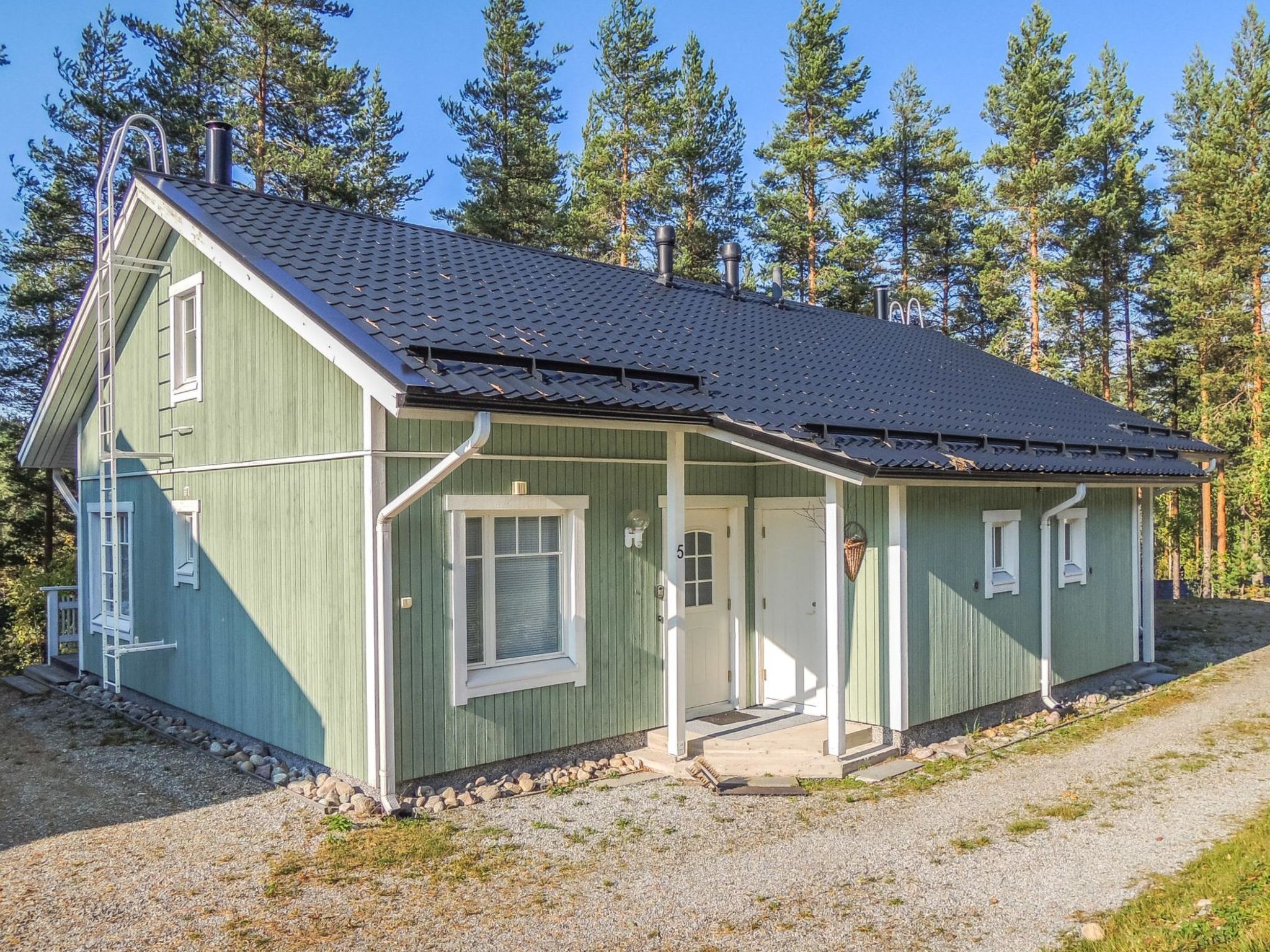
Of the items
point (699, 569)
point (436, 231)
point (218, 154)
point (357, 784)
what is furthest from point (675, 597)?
point (218, 154)

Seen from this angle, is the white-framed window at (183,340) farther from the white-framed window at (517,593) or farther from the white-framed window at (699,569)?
the white-framed window at (699,569)

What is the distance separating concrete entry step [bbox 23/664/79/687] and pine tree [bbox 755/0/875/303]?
719 inches

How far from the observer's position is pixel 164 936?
4.57 m

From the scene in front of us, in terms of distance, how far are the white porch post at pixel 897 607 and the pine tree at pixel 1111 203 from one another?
59.4 ft

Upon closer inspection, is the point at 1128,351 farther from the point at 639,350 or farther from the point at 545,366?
the point at 545,366

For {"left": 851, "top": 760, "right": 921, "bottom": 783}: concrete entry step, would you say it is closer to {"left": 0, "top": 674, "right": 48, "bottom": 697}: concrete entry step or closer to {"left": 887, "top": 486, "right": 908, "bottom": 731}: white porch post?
{"left": 887, "top": 486, "right": 908, "bottom": 731}: white porch post

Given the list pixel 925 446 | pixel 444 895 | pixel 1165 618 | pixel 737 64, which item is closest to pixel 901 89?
pixel 737 64

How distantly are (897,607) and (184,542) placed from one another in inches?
273

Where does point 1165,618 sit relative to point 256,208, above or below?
below

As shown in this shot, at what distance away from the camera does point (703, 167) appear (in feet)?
78.1

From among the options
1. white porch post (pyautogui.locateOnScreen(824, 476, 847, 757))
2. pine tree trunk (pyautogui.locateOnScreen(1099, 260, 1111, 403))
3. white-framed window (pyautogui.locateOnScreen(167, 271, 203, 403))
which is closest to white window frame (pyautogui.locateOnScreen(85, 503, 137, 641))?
white-framed window (pyautogui.locateOnScreen(167, 271, 203, 403))

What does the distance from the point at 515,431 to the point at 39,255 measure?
17.5 m

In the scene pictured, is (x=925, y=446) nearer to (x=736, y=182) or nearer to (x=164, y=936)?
(x=164, y=936)

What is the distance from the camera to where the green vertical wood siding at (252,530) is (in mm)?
6738
